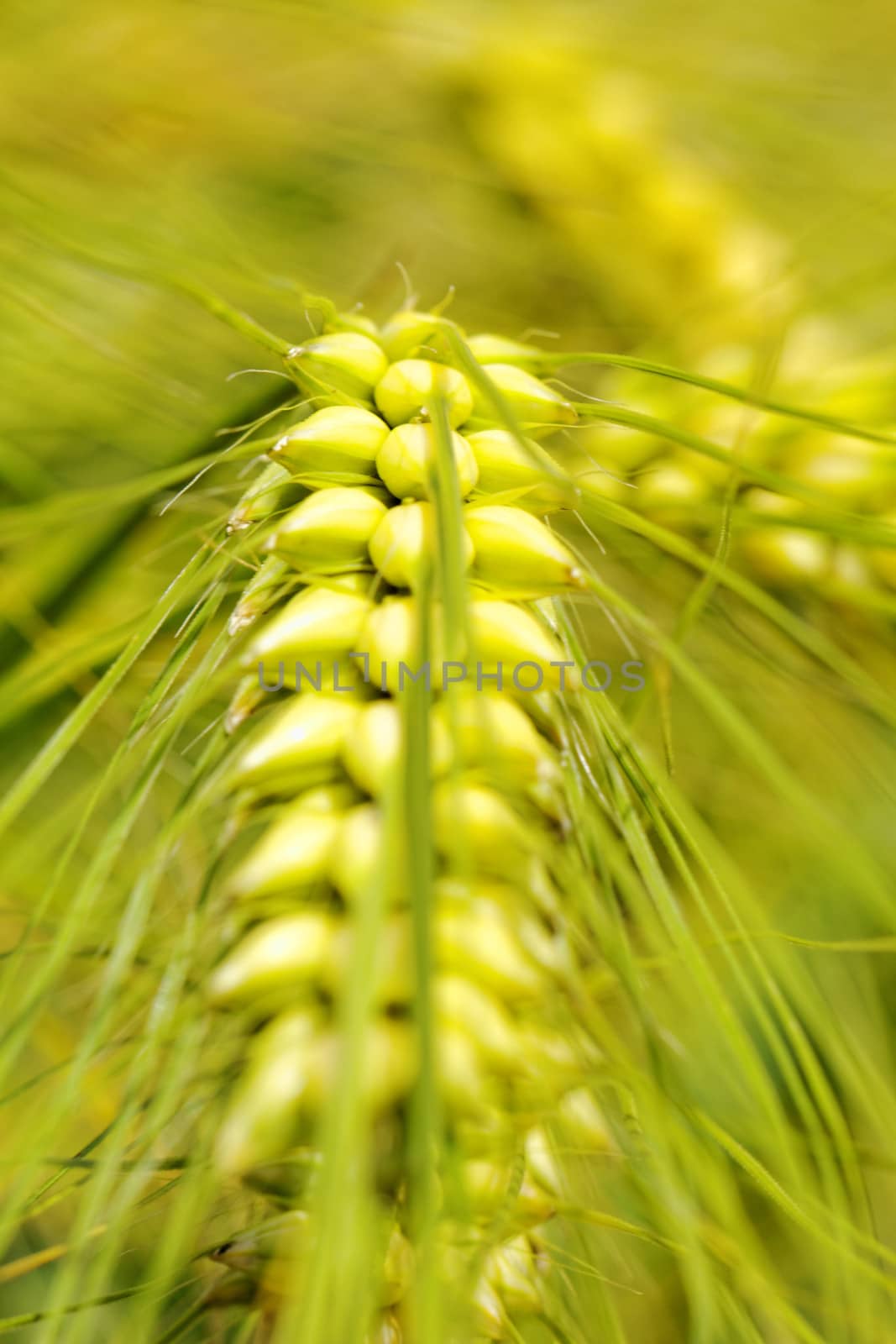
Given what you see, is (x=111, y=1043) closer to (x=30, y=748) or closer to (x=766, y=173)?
(x=30, y=748)

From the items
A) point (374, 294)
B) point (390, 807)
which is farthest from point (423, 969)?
point (374, 294)

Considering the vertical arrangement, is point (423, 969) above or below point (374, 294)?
below

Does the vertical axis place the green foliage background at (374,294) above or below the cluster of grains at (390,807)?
above

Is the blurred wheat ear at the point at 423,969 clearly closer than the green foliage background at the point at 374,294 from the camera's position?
Yes

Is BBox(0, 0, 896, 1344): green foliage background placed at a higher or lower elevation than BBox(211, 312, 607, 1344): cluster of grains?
higher

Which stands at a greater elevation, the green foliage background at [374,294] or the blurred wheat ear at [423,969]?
the green foliage background at [374,294]

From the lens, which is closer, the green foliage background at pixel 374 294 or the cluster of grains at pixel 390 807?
the cluster of grains at pixel 390 807

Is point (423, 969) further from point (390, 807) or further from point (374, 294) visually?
point (374, 294)

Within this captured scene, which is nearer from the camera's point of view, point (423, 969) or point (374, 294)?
point (423, 969)
